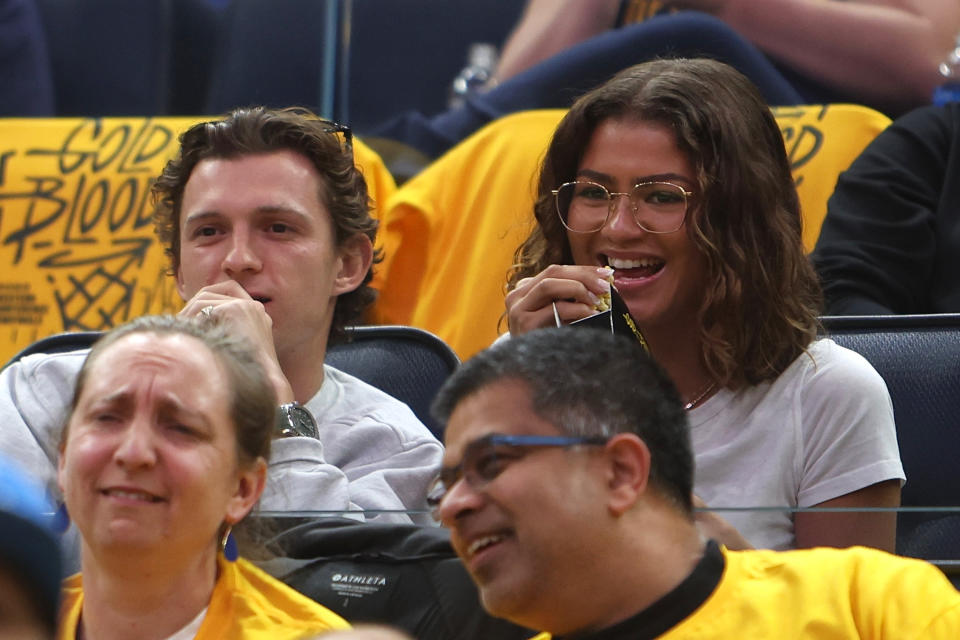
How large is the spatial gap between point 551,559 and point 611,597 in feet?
0.18

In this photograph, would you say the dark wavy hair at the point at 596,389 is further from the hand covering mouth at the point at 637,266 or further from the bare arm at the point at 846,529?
the hand covering mouth at the point at 637,266

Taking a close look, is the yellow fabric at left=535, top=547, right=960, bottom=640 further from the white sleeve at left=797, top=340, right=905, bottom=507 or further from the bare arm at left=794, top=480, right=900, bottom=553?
the white sleeve at left=797, top=340, right=905, bottom=507

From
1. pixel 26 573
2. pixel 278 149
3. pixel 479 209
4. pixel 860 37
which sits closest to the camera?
pixel 26 573

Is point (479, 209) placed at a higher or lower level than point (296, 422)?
lower

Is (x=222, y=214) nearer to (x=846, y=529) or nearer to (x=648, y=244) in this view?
(x=648, y=244)

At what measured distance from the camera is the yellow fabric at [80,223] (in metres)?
2.50

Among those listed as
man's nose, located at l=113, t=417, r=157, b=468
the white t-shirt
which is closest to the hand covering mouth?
the white t-shirt

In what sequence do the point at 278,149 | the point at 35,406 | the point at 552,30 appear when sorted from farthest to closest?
the point at 552,30 → the point at 278,149 → the point at 35,406

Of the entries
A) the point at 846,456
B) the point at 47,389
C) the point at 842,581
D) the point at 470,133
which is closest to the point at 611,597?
the point at 842,581

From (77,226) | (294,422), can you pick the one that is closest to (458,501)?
(294,422)

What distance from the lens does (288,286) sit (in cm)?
169

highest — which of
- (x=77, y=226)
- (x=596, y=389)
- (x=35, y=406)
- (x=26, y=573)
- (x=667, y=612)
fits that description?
(x=26, y=573)

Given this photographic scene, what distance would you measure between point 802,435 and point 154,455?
663mm

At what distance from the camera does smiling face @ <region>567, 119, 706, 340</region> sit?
5.20 feet
